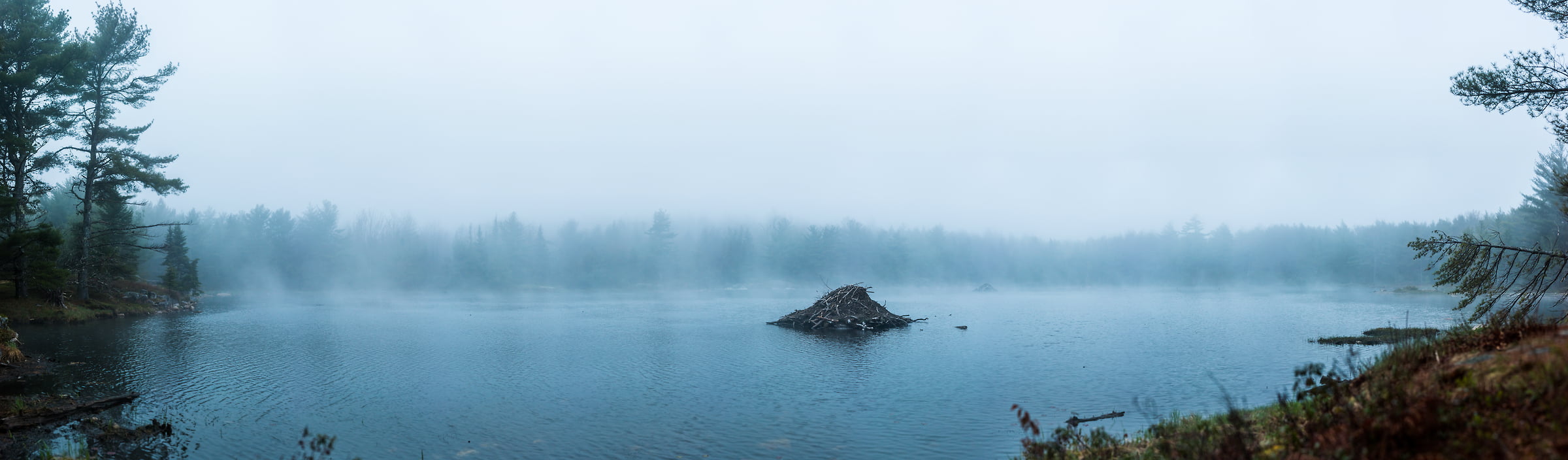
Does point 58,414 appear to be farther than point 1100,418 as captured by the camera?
No

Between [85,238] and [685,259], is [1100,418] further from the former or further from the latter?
[685,259]

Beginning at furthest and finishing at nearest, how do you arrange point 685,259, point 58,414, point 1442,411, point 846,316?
point 685,259 < point 846,316 < point 58,414 < point 1442,411

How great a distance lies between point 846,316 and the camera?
150ft

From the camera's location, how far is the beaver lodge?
44.8 m

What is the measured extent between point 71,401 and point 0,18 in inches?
1252

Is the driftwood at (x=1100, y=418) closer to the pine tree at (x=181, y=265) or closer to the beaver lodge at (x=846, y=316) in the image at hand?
the beaver lodge at (x=846, y=316)

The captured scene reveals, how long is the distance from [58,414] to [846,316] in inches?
1420

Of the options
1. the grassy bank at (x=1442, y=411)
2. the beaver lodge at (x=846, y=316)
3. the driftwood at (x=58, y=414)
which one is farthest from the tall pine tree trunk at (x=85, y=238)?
the grassy bank at (x=1442, y=411)

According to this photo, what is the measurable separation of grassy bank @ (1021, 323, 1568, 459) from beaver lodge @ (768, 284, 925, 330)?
116 feet

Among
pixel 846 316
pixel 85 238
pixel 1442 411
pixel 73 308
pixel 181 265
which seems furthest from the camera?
pixel 181 265

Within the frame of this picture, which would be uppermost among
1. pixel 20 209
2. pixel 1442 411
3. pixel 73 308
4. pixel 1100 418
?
pixel 20 209

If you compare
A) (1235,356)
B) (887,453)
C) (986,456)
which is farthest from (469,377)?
(1235,356)

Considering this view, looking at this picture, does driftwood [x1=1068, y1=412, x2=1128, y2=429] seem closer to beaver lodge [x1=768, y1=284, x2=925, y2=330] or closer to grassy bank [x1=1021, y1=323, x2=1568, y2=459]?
grassy bank [x1=1021, y1=323, x2=1568, y2=459]

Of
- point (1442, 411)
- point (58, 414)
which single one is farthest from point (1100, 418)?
point (58, 414)
